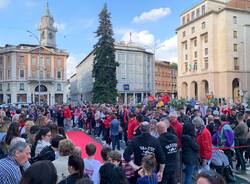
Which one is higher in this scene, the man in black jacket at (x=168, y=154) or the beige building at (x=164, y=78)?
the beige building at (x=164, y=78)

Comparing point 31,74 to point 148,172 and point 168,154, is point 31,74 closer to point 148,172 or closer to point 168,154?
point 168,154

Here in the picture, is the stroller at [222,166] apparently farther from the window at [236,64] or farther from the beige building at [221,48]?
the window at [236,64]

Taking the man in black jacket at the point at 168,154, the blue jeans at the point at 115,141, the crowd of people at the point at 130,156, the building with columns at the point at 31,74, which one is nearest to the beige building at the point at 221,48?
the blue jeans at the point at 115,141

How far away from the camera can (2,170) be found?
3.40 metres

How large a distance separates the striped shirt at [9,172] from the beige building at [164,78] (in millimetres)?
93032

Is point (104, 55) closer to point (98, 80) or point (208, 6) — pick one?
point (98, 80)

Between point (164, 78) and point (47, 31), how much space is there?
146 feet

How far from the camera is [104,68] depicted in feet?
144

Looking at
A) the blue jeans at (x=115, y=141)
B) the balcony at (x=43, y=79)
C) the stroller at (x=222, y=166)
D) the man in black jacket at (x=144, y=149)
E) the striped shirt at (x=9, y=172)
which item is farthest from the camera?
the balcony at (x=43, y=79)

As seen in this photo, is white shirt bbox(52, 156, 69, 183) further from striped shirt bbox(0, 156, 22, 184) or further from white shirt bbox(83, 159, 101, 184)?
striped shirt bbox(0, 156, 22, 184)

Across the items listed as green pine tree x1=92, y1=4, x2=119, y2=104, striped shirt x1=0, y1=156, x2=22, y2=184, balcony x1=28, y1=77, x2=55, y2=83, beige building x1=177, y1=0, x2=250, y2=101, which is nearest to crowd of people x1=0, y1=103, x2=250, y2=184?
striped shirt x1=0, y1=156, x2=22, y2=184

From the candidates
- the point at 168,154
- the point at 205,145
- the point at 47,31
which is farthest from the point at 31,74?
the point at 168,154

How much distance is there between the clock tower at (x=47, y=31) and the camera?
9719 cm

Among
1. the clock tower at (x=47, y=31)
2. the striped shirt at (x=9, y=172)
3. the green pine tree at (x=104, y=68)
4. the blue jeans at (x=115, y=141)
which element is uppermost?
the clock tower at (x=47, y=31)
